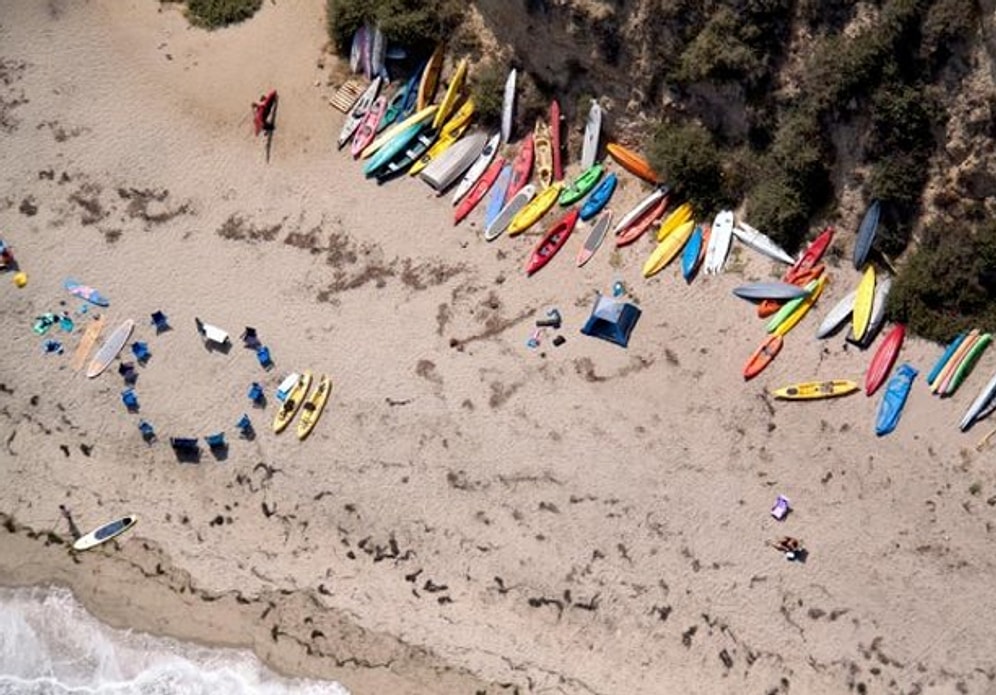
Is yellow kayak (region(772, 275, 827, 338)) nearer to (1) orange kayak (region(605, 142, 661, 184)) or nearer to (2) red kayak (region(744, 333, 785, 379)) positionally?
(2) red kayak (region(744, 333, 785, 379))

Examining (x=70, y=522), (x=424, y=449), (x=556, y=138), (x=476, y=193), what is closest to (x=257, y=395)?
(x=424, y=449)

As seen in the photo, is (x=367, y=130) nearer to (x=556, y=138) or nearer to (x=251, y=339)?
(x=556, y=138)

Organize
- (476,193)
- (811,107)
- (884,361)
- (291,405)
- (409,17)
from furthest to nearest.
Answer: (409,17)
(476,193)
(291,405)
(884,361)
(811,107)

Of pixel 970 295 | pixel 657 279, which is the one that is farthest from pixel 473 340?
pixel 970 295

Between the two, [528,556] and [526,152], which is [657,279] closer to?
[526,152]

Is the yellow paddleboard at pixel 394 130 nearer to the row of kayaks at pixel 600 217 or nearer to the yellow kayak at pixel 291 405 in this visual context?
the row of kayaks at pixel 600 217

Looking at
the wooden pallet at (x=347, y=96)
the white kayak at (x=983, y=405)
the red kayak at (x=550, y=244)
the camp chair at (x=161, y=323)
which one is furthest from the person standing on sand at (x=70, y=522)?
the white kayak at (x=983, y=405)

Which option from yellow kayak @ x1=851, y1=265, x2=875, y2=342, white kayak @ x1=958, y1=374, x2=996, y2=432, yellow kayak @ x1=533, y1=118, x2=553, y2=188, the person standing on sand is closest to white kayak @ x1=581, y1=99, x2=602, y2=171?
yellow kayak @ x1=533, y1=118, x2=553, y2=188
